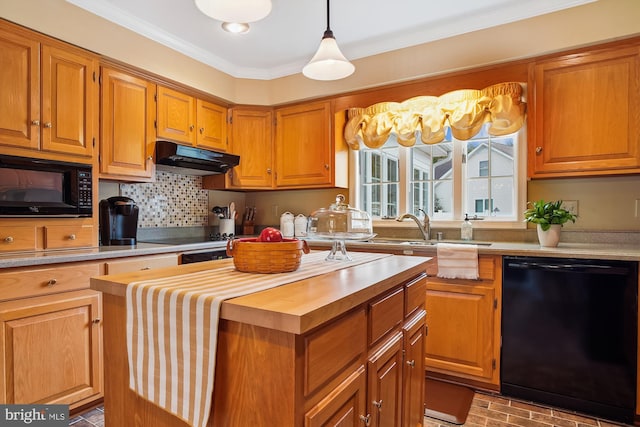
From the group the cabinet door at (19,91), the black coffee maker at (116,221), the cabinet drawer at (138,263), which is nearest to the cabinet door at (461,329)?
the cabinet drawer at (138,263)

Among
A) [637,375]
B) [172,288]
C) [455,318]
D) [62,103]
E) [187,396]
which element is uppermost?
[62,103]

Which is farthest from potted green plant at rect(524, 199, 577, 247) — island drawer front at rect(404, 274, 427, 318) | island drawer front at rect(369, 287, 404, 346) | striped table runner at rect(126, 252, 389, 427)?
striped table runner at rect(126, 252, 389, 427)

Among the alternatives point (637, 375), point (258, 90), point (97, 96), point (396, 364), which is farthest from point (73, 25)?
point (637, 375)

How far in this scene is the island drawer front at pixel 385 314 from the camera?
1148 mm

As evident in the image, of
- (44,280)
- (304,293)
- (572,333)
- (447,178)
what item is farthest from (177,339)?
(447,178)

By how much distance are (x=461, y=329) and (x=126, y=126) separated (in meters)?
2.71

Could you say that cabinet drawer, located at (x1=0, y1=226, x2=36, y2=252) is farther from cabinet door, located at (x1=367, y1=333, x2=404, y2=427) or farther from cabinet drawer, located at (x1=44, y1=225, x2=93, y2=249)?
cabinet door, located at (x1=367, y1=333, x2=404, y2=427)

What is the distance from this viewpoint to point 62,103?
7.10 ft

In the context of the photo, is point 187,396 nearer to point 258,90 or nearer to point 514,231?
point 514,231

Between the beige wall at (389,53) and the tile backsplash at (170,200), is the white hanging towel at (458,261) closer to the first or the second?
the beige wall at (389,53)

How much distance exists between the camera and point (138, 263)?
2.22 meters

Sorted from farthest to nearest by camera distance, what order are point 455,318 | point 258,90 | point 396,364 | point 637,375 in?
point 258,90 < point 455,318 < point 637,375 < point 396,364

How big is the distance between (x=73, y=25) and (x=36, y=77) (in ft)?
1.40

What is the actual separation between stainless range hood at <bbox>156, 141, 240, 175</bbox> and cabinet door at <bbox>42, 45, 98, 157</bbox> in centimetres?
49
